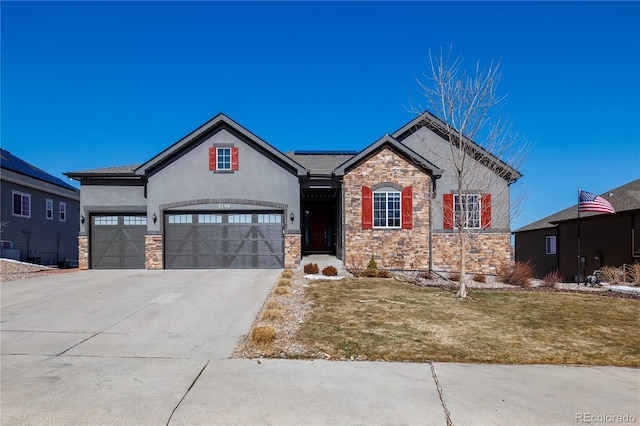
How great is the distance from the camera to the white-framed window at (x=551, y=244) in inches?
1032

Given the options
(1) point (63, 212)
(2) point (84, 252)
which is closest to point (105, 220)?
(2) point (84, 252)

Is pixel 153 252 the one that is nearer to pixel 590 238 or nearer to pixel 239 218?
pixel 239 218

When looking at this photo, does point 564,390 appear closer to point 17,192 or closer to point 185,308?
point 185,308

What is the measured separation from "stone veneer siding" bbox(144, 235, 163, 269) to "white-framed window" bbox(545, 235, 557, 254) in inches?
1011

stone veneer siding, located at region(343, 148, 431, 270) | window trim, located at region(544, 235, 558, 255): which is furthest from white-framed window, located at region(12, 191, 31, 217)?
window trim, located at region(544, 235, 558, 255)

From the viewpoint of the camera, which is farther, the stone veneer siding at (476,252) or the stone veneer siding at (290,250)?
the stone veneer siding at (476,252)

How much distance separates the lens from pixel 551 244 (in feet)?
87.8

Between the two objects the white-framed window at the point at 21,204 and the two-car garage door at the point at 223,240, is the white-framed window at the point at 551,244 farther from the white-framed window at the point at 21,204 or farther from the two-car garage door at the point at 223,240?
the white-framed window at the point at 21,204

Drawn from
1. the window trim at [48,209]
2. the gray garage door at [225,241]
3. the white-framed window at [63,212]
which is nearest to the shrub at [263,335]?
the gray garage door at [225,241]

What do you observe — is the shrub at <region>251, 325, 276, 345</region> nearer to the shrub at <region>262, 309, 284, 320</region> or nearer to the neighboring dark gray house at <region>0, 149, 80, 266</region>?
the shrub at <region>262, 309, 284, 320</region>

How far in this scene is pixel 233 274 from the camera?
49.4 ft

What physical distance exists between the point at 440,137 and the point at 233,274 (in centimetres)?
1247

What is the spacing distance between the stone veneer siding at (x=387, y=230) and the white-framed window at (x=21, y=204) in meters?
20.4

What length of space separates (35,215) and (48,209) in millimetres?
1491
